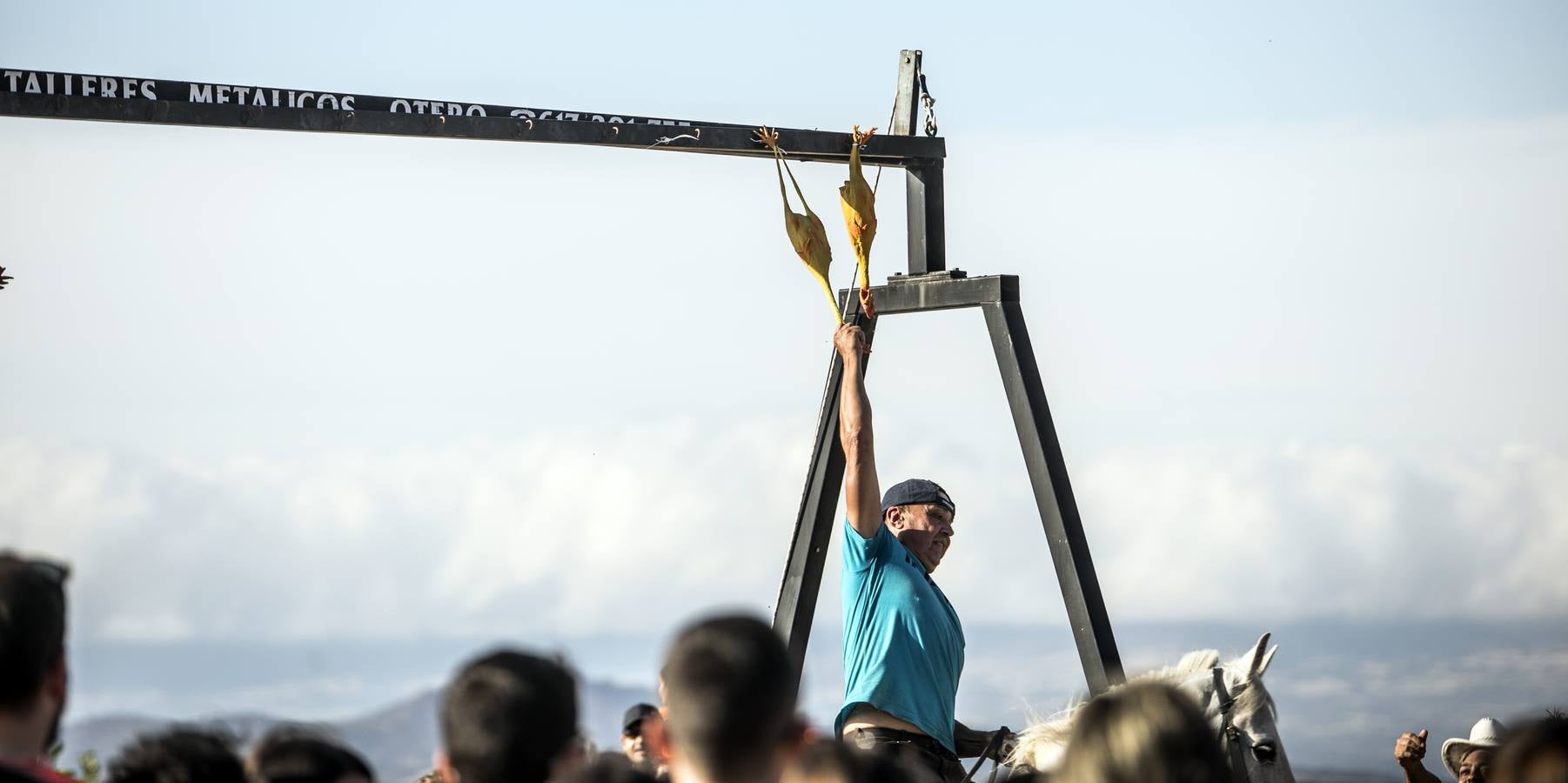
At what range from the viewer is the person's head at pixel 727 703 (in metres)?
2.44

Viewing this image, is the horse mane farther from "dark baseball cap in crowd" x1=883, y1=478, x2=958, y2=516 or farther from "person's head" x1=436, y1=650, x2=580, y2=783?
"person's head" x1=436, y1=650, x2=580, y2=783

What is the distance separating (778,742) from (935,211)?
310 centimetres

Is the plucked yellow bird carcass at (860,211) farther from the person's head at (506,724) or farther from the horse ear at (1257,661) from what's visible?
the person's head at (506,724)

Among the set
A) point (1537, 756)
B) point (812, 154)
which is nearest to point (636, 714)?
point (812, 154)

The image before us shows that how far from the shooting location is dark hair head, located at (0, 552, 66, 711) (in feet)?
8.32

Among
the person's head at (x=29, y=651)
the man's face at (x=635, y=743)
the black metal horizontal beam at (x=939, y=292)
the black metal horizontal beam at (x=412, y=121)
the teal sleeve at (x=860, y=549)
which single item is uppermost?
the black metal horizontal beam at (x=412, y=121)

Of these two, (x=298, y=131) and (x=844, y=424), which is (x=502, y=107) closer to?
(x=298, y=131)

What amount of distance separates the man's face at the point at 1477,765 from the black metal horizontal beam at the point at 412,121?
3.02m

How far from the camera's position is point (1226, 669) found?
491cm

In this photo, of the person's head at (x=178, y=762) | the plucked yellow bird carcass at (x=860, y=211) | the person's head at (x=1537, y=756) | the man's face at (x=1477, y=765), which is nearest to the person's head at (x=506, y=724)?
the person's head at (x=178, y=762)

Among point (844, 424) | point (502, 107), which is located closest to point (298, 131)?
point (502, 107)

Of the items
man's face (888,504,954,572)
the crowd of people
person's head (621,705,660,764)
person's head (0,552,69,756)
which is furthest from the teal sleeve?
A: person's head (0,552,69,756)

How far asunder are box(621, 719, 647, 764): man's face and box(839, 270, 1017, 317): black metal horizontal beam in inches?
65.2

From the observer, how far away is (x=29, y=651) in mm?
2555
